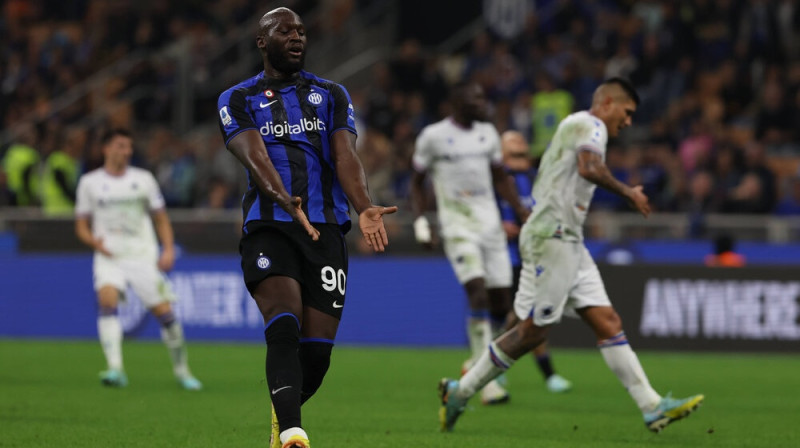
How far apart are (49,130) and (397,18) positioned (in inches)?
292

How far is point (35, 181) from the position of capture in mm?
22812

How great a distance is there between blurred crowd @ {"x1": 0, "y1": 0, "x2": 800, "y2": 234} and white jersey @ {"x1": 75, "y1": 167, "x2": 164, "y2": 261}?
305 inches

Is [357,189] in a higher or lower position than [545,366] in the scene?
higher

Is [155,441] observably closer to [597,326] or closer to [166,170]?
[597,326]

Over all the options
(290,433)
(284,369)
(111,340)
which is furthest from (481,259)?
(290,433)

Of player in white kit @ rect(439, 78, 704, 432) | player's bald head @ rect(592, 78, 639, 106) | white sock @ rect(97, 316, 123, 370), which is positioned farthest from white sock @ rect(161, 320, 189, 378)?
player's bald head @ rect(592, 78, 639, 106)

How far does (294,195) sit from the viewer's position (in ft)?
22.8

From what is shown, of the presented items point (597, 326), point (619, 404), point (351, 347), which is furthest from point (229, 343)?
point (597, 326)

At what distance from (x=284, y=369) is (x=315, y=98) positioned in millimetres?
1489

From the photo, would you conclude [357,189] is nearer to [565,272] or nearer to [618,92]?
[565,272]

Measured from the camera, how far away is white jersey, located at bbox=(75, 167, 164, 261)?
1323cm

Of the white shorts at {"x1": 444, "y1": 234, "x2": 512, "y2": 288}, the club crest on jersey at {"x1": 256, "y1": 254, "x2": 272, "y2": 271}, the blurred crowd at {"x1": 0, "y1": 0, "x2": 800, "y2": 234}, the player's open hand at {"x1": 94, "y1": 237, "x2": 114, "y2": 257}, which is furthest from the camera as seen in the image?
the blurred crowd at {"x1": 0, "y1": 0, "x2": 800, "y2": 234}

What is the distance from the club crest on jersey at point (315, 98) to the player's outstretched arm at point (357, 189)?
207mm

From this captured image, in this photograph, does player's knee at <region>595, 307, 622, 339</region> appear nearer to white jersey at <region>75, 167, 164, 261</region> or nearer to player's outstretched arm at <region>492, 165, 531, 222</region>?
player's outstretched arm at <region>492, 165, 531, 222</region>
